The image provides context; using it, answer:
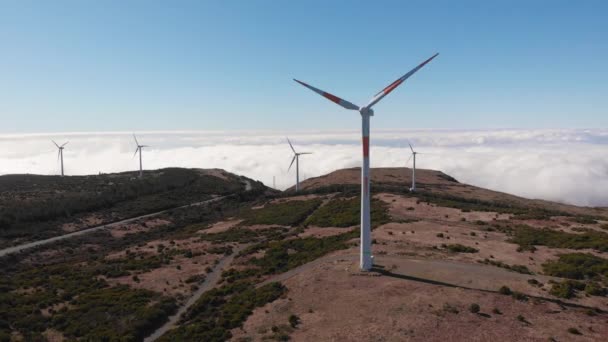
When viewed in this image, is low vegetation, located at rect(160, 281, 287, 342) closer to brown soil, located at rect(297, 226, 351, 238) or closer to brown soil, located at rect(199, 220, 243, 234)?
brown soil, located at rect(297, 226, 351, 238)

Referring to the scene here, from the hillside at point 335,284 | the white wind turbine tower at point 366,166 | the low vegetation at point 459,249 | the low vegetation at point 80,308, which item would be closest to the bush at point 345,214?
the hillside at point 335,284

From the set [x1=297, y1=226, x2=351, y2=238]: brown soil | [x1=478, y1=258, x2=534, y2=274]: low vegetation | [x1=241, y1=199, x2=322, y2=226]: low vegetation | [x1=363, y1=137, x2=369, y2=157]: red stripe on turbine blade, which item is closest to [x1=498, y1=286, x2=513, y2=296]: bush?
[x1=478, y1=258, x2=534, y2=274]: low vegetation

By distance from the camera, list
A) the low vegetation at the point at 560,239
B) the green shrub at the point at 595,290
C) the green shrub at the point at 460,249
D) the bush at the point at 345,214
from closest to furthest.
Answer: the green shrub at the point at 595,290 → the green shrub at the point at 460,249 → the low vegetation at the point at 560,239 → the bush at the point at 345,214

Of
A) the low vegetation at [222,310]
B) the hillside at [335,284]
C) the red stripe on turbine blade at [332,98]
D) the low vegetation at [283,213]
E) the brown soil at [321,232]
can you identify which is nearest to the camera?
the hillside at [335,284]

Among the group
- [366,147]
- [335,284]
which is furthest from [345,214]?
[366,147]

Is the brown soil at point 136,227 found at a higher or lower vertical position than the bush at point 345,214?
lower

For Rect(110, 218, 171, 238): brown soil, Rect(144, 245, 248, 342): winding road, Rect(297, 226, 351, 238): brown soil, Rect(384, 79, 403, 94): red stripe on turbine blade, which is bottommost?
Rect(110, 218, 171, 238): brown soil

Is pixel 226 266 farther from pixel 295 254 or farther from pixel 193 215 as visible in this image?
pixel 193 215

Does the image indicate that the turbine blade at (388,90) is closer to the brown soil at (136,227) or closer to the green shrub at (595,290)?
the green shrub at (595,290)

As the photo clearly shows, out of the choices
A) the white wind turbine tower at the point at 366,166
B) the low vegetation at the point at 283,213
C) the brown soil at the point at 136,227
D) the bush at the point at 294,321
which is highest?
the white wind turbine tower at the point at 366,166

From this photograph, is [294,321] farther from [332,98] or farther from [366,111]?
[332,98]
